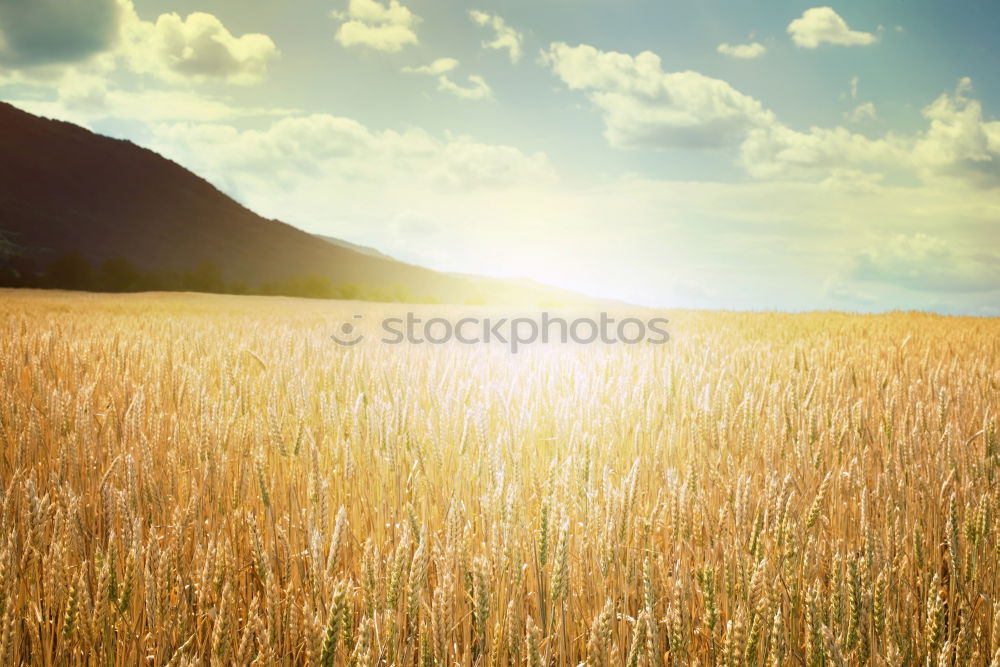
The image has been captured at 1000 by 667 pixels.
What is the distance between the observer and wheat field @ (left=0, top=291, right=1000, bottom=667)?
3.77 feet

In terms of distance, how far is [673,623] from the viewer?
1.06 metres

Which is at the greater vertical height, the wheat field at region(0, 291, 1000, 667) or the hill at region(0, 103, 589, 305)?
the hill at region(0, 103, 589, 305)

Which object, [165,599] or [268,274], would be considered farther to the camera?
[268,274]

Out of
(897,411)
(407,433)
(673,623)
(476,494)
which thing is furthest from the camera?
(897,411)

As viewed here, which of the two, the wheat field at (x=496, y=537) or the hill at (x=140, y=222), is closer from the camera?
the wheat field at (x=496, y=537)

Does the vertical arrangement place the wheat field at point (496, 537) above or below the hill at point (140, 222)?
below

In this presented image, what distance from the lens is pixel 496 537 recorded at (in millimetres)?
1496

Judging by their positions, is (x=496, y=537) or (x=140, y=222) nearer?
(x=496, y=537)

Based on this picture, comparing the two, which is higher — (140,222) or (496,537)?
(140,222)

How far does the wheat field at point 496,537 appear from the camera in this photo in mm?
1148

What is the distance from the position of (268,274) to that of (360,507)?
86.3m

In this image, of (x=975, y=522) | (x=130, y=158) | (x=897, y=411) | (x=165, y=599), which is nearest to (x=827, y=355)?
(x=897, y=411)

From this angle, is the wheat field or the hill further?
the hill

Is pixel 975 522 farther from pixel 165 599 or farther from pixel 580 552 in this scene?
pixel 165 599
